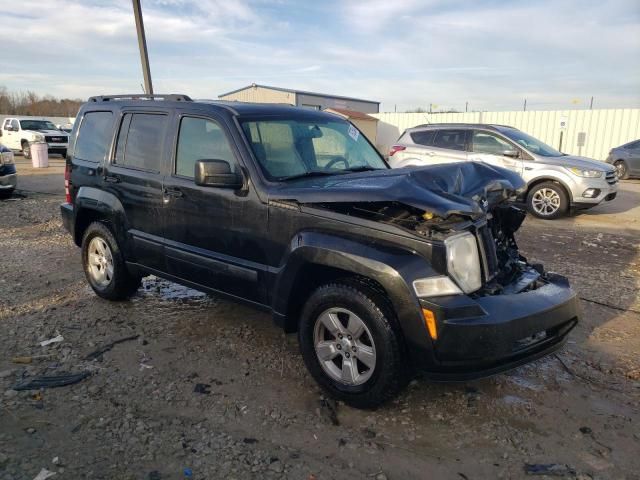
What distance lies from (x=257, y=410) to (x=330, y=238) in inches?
46.7

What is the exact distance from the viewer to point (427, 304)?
270cm

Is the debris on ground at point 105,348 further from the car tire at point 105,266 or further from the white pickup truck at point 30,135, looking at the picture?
the white pickup truck at point 30,135

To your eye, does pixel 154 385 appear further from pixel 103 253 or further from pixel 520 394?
pixel 520 394

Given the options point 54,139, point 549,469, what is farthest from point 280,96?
point 549,469

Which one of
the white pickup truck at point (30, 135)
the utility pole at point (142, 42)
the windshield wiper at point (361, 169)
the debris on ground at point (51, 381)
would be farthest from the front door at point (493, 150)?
the white pickup truck at point (30, 135)

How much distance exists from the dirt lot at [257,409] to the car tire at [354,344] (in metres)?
0.19

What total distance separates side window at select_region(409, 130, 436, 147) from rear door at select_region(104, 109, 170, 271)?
722 centimetres

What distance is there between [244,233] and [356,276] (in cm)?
96

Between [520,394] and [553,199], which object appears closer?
[520,394]

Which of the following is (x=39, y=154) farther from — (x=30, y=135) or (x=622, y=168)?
(x=622, y=168)

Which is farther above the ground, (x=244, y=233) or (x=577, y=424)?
(x=244, y=233)

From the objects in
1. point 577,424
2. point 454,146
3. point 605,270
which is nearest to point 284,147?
point 577,424

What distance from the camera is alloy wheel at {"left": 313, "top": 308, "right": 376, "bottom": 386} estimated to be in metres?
3.00

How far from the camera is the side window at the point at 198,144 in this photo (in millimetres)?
3771
